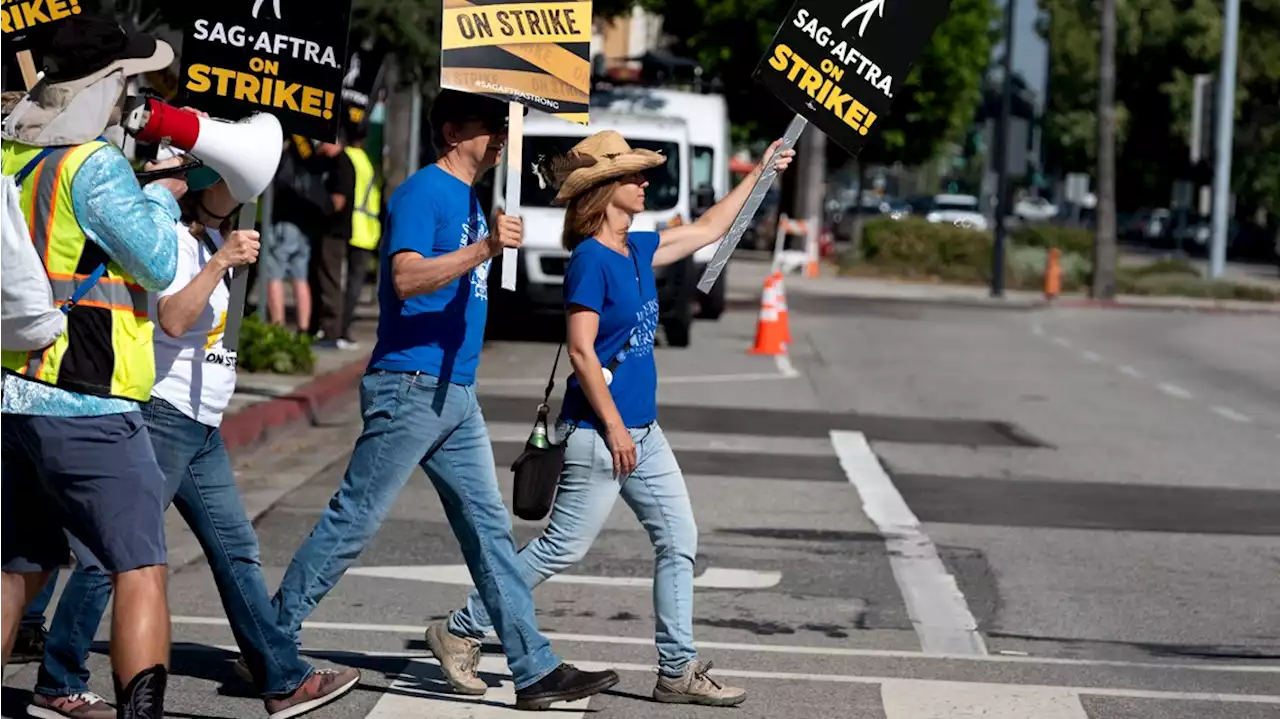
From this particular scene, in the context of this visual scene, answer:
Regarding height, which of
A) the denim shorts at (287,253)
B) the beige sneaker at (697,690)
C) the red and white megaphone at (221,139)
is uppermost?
the red and white megaphone at (221,139)

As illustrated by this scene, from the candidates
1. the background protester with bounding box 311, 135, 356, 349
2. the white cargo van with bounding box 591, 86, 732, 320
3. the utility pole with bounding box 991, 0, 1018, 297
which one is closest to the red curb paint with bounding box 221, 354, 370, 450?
the background protester with bounding box 311, 135, 356, 349

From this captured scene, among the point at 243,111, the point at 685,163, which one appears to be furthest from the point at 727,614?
the point at 685,163

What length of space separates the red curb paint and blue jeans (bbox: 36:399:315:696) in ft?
17.0

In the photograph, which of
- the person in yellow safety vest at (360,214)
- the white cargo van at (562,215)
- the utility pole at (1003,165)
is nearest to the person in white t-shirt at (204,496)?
the person in yellow safety vest at (360,214)

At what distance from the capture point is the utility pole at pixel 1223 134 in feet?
137

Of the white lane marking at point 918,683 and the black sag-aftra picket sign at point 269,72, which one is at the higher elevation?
the black sag-aftra picket sign at point 269,72

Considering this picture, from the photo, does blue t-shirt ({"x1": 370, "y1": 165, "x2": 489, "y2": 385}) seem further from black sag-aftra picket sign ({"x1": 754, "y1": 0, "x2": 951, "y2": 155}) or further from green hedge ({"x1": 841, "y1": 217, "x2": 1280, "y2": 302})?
green hedge ({"x1": 841, "y1": 217, "x2": 1280, "y2": 302})

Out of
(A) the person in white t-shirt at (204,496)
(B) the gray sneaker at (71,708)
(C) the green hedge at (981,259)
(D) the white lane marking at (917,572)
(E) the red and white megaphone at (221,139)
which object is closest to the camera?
(E) the red and white megaphone at (221,139)

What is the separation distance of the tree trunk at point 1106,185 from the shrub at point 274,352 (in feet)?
81.6

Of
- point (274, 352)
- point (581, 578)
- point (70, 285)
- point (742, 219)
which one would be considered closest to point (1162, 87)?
point (274, 352)

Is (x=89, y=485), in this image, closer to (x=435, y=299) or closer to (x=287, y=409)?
(x=435, y=299)

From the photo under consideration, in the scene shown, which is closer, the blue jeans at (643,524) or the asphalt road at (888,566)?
the blue jeans at (643,524)

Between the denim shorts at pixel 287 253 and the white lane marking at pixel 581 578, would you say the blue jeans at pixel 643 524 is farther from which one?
the denim shorts at pixel 287 253

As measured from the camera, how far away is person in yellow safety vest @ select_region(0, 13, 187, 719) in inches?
199
